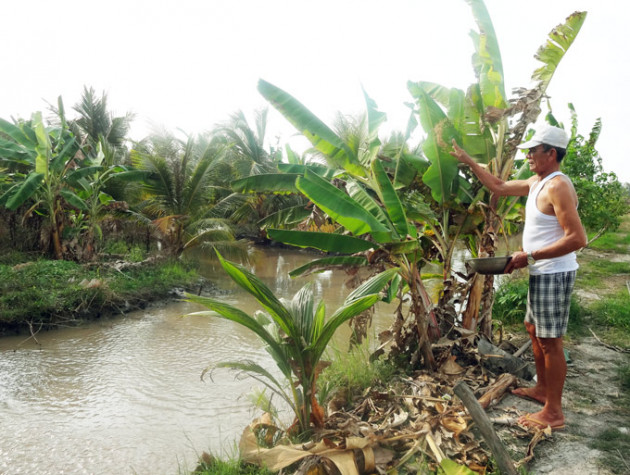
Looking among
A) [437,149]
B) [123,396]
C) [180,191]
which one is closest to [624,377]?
[437,149]

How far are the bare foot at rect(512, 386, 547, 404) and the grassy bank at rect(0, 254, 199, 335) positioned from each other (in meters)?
6.18

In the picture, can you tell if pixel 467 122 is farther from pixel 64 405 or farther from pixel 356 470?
pixel 64 405

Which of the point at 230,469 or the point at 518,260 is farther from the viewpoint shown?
the point at 518,260

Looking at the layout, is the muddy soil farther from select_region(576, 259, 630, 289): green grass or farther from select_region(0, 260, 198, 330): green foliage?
select_region(0, 260, 198, 330): green foliage

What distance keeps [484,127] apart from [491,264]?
159 centimetres

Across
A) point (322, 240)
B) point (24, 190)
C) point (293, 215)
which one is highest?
point (24, 190)

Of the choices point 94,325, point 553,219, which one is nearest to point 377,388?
point 553,219

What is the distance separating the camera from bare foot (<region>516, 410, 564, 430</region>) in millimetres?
2480

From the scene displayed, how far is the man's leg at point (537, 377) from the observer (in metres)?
2.72

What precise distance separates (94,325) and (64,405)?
2.72 meters

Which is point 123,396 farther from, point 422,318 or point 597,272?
point 597,272

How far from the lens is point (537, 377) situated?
283 cm

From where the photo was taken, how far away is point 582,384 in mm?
3213

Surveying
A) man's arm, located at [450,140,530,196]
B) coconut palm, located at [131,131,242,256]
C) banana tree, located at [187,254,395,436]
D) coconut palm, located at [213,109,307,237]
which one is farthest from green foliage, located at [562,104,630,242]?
coconut palm, located at [213,109,307,237]
